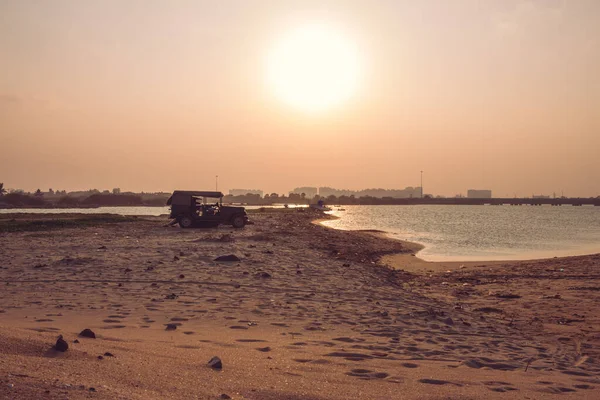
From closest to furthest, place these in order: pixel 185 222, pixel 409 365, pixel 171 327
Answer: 1. pixel 409 365
2. pixel 171 327
3. pixel 185 222

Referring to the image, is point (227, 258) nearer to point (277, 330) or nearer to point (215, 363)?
point (277, 330)

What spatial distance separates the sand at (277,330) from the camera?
6320 millimetres

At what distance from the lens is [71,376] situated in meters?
5.63

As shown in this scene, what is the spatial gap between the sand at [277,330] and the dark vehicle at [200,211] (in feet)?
57.8

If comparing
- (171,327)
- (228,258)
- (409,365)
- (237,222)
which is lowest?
(409,365)

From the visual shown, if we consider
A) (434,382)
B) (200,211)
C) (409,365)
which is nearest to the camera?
(434,382)

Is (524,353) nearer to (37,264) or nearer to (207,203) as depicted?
(37,264)

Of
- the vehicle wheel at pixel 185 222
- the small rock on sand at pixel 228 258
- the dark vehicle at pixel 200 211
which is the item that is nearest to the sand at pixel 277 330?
the small rock on sand at pixel 228 258

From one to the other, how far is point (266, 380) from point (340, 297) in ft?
22.2

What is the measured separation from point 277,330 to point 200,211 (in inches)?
1131

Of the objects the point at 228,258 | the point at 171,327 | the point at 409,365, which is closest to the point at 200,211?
the point at 228,258

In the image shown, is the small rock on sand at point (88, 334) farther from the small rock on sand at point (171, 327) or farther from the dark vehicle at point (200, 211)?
the dark vehicle at point (200, 211)

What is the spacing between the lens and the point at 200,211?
1486 inches

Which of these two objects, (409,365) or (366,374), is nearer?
(366,374)
